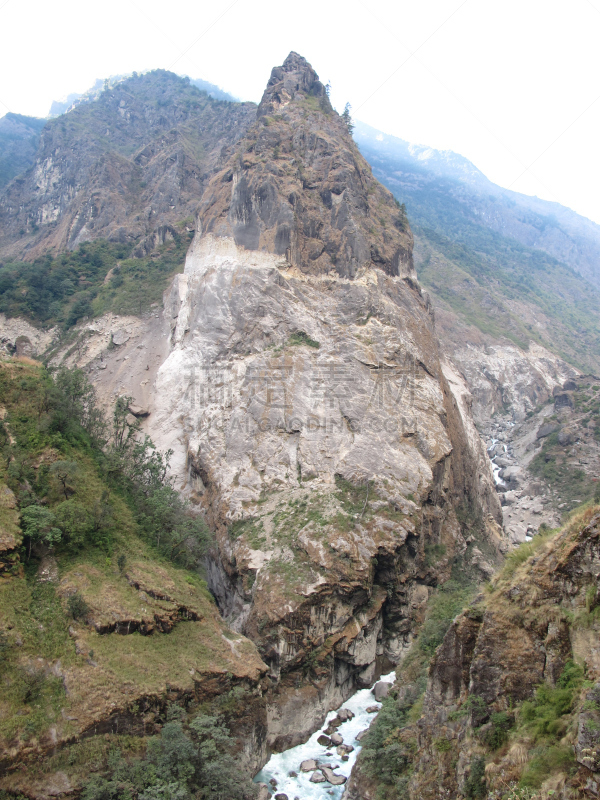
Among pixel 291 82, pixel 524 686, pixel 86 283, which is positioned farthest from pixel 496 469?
pixel 524 686

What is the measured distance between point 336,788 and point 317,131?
203 feet

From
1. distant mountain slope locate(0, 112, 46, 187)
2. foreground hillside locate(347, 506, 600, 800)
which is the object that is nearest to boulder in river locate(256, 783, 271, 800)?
foreground hillside locate(347, 506, 600, 800)

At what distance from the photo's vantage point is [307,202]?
5712cm

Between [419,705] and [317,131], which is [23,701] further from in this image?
[317,131]

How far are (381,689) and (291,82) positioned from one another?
69.5 m

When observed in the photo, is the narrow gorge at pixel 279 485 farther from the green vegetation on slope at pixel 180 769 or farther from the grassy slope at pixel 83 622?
the green vegetation on slope at pixel 180 769

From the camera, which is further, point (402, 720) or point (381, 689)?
point (381, 689)

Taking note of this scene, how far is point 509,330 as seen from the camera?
4272 inches

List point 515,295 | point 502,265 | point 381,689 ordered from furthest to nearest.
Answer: point 502,265, point 515,295, point 381,689

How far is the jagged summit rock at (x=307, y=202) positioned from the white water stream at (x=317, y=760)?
38.0m

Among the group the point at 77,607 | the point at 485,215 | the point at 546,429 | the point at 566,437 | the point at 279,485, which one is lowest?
the point at 77,607

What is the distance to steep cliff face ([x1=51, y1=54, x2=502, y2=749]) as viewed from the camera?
35.5 meters

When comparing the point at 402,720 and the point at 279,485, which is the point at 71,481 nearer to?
the point at 279,485

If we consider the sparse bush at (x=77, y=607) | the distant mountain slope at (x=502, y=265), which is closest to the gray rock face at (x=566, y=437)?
the distant mountain slope at (x=502, y=265)
